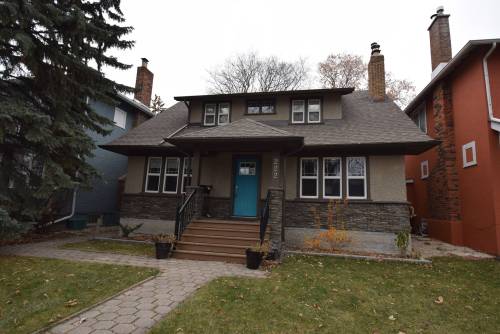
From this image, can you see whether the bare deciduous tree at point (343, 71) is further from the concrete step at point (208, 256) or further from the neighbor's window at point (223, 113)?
the concrete step at point (208, 256)

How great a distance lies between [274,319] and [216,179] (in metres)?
6.84

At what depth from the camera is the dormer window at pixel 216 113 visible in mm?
11508

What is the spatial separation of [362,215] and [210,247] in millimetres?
5039

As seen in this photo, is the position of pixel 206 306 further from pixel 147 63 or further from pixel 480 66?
pixel 147 63

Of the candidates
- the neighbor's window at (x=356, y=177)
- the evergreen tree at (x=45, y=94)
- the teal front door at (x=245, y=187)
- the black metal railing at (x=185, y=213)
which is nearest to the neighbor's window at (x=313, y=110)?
the neighbor's window at (x=356, y=177)

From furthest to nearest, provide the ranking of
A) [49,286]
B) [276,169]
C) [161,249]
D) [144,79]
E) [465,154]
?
[144,79] < [465,154] < [276,169] < [161,249] < [49,286]

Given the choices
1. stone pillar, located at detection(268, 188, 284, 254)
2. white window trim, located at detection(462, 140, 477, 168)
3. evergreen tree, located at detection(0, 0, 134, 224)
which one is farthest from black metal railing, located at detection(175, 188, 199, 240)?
white window trim, located at detection(462, 140, 477, 168)

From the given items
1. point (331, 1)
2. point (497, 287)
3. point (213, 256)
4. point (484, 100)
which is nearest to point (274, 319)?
point (213, 256)

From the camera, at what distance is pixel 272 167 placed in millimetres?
8414

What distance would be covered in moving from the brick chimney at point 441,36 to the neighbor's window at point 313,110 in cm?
646

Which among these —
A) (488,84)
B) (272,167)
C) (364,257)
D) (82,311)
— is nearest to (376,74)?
(488,84)

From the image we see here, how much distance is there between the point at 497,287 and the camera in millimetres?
5270

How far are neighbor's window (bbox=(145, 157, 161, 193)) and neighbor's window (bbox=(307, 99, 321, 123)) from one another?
655 centimetres

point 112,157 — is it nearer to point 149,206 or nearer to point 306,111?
point 149,206
